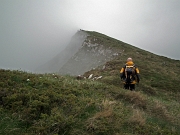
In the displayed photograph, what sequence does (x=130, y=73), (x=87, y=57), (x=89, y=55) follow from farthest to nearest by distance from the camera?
(x=89, y=55) < (x=87, y=57) < (x=130, y=73)

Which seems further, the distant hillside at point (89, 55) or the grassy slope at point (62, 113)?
the distant hillside at point (89, 55)

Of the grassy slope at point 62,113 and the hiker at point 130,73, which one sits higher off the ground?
the hiker at point 130,73

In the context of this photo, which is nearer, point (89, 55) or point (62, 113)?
point (62, 113)

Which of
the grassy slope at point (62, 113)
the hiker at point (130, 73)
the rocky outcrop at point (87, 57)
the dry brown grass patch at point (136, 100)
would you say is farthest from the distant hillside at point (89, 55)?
the grassy slope at point (62, 113)

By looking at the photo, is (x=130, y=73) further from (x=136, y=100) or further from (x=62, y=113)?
(x=62, y=113)

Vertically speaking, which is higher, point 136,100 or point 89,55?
point 89,55

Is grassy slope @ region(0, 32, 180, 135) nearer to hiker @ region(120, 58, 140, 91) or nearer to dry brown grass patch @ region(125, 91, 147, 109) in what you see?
dry brown grass patch @ region(125, 91, 147, 109)

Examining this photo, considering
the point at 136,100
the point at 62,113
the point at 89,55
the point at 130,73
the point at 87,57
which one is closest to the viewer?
the point at 62,113

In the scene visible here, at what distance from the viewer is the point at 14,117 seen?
668 cm

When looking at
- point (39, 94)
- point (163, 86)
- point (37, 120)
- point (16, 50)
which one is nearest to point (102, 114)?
point (37, 120)

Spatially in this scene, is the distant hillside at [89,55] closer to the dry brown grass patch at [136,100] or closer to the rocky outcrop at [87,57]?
the rocky outcrop at [87,57]

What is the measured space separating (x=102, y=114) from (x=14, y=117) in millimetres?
3026

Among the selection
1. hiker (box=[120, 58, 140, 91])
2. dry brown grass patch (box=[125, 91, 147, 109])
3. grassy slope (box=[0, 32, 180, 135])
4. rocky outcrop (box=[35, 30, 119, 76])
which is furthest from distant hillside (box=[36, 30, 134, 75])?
grassy slope (box=[0, 32, 180, 135])

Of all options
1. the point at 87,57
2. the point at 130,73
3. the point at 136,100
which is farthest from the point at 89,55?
the point at 136,100
